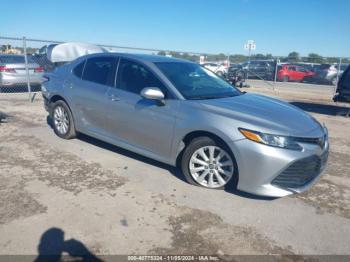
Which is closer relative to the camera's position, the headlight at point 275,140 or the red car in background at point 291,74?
the headlight at point 275,140

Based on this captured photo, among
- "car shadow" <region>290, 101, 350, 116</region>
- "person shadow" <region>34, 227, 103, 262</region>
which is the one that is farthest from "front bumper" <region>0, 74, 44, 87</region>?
"person shadow" <region>34, 227, 103, 262</region>

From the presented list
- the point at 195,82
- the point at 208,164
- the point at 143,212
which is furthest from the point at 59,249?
the point at 195,82

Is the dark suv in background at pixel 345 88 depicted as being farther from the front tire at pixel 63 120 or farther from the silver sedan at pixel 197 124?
the front tire at pixel 63 120

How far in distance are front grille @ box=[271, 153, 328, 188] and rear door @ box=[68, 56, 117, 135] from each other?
2781mm

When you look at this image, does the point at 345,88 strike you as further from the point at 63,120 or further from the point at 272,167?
the point at 63,120

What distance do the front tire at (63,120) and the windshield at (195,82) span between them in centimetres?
209

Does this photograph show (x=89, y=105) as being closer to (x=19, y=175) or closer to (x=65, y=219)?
(x=19, y=175)

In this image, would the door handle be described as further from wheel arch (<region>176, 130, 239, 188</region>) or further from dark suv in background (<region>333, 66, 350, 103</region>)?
dark suv in background (<region>333, 66, 350, 103</region>)

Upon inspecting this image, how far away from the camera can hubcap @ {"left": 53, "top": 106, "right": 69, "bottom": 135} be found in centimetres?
603

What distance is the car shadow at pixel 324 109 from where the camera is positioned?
1071cm

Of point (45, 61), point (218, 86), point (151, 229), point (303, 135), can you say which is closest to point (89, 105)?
point (218, 86)

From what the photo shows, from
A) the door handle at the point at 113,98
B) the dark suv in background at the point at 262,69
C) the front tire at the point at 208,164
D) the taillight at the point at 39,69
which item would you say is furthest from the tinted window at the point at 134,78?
the dark suv in background at the point at 262,69

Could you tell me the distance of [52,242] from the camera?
9.87ft

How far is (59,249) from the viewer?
2916 millimetres
